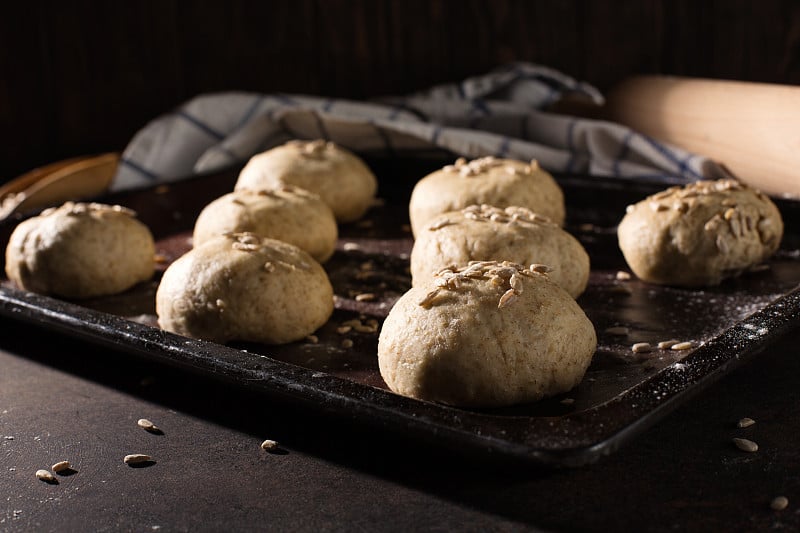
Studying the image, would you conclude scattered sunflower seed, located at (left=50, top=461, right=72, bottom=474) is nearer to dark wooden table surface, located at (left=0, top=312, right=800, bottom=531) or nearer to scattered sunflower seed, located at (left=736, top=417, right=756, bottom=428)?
dark wooden table surface, located at (left=0, top=312, right=800, bottom=531)

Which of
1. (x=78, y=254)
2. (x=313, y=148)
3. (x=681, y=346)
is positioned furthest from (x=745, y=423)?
(x=313, y=148)

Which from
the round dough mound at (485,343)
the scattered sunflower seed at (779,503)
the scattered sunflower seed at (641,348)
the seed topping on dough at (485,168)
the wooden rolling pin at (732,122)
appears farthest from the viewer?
the wooden rolling pin at (732,122)

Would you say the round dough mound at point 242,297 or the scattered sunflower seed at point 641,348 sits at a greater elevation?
the round dough mound at point 242,297

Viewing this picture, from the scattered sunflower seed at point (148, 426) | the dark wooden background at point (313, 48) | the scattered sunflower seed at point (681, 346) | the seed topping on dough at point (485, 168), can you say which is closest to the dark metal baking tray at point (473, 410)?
the scattered sunflower seed at point (681, 346)

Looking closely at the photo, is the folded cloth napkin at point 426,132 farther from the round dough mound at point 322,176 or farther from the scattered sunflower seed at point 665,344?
the scattered sunflower seed at point 665,344

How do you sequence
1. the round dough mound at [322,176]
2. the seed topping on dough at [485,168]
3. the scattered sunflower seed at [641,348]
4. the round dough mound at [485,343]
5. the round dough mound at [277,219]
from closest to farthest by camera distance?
the round dough mound at [485,343]
the scattered sunflower seed at [641,348]
the round dough mound at [277,219]
the seed topping on dough at [485,168]
the round dough mound at [322,176]

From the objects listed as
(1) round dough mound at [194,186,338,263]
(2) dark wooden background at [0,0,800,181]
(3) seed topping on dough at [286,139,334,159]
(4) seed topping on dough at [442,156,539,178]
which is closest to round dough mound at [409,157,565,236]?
(4) seed topping on dough at [442,156,539,178]

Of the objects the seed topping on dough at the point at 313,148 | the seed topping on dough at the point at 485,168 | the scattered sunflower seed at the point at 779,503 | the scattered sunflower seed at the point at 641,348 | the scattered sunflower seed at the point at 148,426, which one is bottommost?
the scattered sunflower seed at the point at 148,426

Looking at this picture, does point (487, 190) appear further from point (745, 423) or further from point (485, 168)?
point (745, 423)
